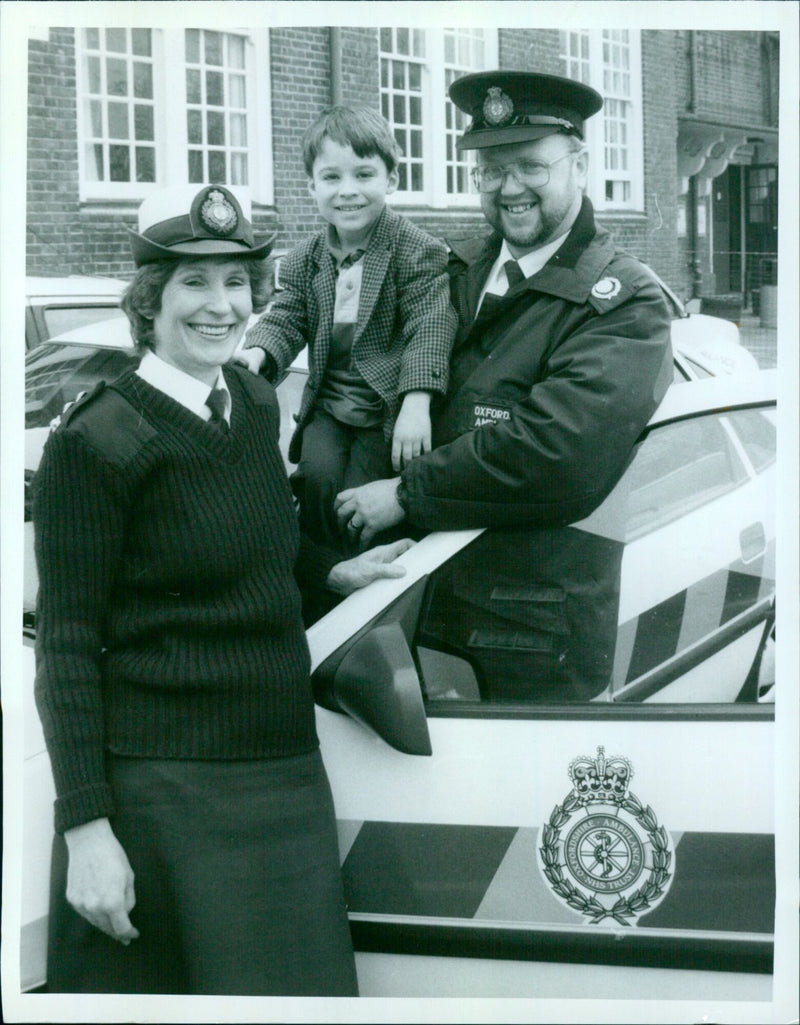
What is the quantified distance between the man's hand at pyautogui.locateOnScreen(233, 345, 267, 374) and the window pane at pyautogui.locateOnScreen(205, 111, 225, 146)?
1.50 ft

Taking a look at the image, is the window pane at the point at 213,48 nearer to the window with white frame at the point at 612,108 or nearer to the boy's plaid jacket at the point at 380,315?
the boy's plaid jacket at the point at 380,315

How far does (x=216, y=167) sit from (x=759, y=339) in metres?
1.21

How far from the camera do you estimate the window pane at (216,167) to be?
87.0 inches

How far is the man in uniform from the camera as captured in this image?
1925mm

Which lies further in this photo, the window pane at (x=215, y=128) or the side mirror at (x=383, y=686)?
the window pane at (x=215, y=128)

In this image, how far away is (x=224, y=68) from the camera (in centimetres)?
226

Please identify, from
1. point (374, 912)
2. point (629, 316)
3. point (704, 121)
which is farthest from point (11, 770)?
point (704, 121)

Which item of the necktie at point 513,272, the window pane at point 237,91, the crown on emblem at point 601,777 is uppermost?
the window pane at point 237,91

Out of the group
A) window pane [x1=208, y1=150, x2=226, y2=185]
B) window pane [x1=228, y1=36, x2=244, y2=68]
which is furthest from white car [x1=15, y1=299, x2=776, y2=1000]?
window pane [x1=228, y1=36, x2=244, y2=68]

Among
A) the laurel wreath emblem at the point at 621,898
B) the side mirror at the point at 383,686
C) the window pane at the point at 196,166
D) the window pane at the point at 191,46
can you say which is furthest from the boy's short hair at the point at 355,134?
the laurel wreath emblem at the point at 621,898

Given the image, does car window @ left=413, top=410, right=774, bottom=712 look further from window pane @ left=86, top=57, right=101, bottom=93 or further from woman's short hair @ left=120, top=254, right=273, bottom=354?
window pane @ left=86, top=57, right=101, bottom=93

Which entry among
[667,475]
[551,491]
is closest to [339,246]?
[551,491]

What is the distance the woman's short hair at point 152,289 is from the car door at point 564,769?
0.57 meters

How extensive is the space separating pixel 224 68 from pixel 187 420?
2.99 ft
